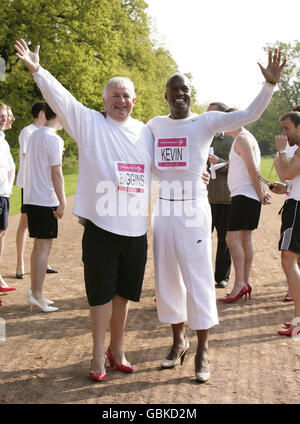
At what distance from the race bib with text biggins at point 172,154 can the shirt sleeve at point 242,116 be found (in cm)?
26

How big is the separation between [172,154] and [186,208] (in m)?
0.44

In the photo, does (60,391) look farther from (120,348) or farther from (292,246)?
(292,246)

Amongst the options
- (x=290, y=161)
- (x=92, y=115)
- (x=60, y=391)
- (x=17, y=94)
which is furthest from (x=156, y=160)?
(x=17, y=94)

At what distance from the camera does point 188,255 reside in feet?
14.3

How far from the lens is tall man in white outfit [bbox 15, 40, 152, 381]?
414cm

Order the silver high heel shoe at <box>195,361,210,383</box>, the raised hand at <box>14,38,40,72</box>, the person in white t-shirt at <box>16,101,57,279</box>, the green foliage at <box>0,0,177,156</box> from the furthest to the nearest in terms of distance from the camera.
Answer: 1. the green foliage at <box>0,0,177,156</box>
2. the person in white t-shirt at <box>16,101,57,279</box>
3. the silver high heel shoe at <box>195,361,210,383</box>
4. the raised hand at <box>14,38,40,72</box>

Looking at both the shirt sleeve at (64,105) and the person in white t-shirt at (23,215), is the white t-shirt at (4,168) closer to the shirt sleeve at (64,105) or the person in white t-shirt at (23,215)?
the person in white t-shirt at (23,215)

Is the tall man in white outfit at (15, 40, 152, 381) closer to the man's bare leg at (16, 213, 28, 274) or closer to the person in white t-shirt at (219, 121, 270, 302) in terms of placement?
the person in white t-shirt at (219, 121, 270, 302)

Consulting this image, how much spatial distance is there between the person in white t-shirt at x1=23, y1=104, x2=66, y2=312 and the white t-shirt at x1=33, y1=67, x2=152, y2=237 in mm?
1925

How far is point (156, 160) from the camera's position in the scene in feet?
14.4

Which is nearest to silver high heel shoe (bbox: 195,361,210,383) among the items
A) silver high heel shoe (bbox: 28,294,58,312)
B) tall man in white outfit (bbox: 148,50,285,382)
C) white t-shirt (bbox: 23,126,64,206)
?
tall man in white outfit (bbox: 148,50,285,382)

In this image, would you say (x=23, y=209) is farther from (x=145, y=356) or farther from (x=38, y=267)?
(x=145, y=356)

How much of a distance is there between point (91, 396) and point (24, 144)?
475cm
